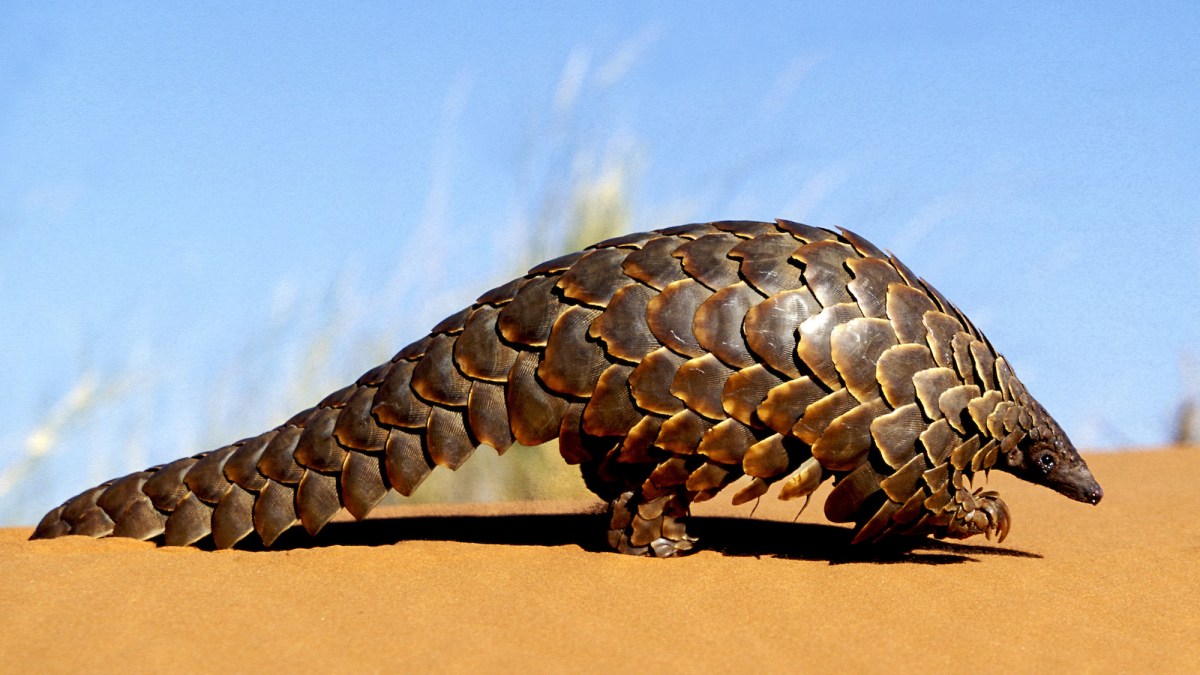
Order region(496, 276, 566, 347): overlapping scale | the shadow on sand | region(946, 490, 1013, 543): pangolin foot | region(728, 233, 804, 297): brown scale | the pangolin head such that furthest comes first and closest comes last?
the pangolin head, the shadow on sand, region(946, 490, 1013, 543): pangolin foot, region(496, 276, 566, 347): overlapping scale, region(728, 233, 804, 297): brown scale

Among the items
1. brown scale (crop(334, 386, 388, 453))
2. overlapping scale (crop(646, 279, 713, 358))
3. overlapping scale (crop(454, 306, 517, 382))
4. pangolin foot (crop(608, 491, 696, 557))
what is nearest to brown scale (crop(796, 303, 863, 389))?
overlapping scale (crop(646, 279, 713, 358))

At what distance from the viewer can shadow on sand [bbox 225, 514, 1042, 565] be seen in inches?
265

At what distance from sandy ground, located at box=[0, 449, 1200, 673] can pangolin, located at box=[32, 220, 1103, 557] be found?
1.04 feet

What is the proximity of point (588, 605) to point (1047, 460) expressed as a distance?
2929 mm

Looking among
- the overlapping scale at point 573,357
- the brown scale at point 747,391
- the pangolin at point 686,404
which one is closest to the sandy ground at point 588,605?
the pangolin at point 686,404

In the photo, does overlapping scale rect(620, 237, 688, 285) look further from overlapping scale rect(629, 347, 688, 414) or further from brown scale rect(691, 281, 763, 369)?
overlapping scale rect(629, 347, 688, 414)

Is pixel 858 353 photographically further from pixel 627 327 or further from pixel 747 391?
pixel 627 327

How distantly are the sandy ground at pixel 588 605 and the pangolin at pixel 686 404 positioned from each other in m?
0.32

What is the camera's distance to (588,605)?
5.50m

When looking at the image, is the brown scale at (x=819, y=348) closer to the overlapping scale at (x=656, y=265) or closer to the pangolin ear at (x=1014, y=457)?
the overlapping scale at (x=656, y=265)

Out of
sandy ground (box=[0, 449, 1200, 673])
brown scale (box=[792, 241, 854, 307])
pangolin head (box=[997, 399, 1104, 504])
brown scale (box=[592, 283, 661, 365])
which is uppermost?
brown scale (box=[792, 241, 854, 307])

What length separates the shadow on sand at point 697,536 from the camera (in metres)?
6.73

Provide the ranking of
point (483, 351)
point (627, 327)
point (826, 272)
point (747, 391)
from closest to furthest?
point (747, 391)
point (627, 327)
point (826, 272)
point (483, 351)

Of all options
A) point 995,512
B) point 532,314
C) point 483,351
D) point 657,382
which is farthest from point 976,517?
point 483,351
